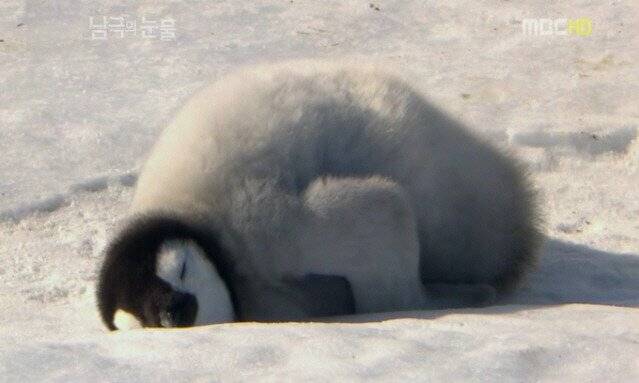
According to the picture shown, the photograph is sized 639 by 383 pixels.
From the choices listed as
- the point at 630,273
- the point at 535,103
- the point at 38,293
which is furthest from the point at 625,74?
the point at 38,293

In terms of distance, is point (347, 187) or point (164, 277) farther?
point (347, 187)

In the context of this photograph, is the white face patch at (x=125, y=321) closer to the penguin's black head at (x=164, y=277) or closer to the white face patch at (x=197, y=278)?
the penguin's black head at (x=164, y=277)

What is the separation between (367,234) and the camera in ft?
11.9

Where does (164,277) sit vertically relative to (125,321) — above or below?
above

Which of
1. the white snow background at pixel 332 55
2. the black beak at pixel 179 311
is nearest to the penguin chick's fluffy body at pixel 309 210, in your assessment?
the black beak at pixel 179 311

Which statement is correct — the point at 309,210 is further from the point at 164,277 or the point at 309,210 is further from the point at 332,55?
the point at 332,55

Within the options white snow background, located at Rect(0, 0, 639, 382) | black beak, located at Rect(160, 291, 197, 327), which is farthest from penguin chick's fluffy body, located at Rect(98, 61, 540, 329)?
white snow background, located at Rect(0, 0, 639, 382)

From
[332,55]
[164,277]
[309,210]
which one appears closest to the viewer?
[164,277]

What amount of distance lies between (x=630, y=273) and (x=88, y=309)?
5.86 ft

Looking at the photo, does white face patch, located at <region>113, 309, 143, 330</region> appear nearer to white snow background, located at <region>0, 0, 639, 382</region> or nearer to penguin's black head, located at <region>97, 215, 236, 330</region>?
penguin's black head, located at <region>97, 215, 236, 330</region>

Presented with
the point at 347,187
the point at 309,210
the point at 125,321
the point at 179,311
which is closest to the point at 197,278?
the point at 179,311

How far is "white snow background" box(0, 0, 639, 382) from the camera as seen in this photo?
3080 millimetres

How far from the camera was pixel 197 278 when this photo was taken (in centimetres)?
342

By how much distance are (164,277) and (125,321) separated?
18 cm
